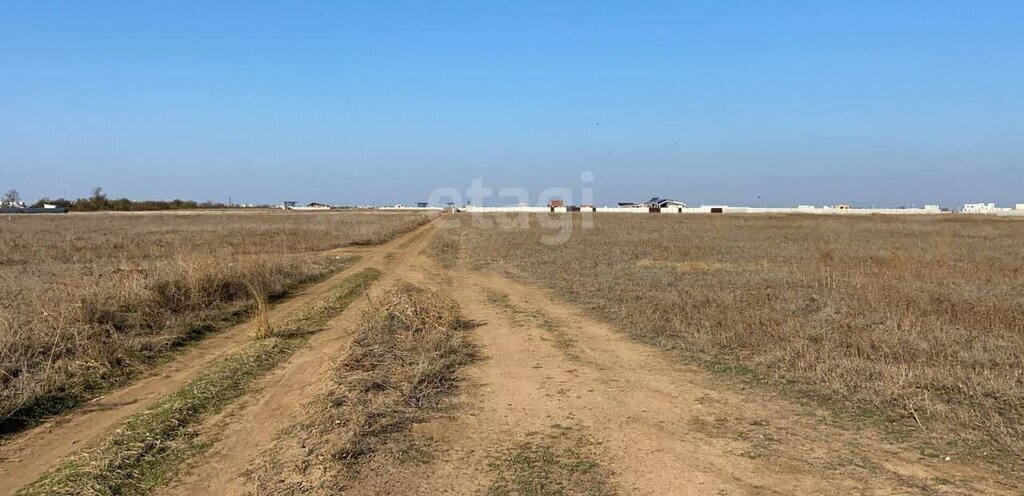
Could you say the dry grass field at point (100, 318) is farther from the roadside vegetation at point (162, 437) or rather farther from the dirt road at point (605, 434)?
the roadside vegetation at point (162, 437)

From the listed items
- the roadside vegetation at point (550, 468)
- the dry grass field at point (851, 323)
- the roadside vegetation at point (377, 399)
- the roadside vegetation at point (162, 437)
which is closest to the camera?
the roadside vegetation at point (550, 468)

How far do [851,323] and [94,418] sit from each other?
9.37 m

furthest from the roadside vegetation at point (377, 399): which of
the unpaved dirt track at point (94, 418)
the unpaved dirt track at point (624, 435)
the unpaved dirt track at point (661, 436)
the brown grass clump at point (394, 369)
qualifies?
the unpaved dirt track at point (94, 418)

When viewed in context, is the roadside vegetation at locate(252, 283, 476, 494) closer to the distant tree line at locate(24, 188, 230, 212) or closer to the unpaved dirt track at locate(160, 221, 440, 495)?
the unpaved dirt track at locate(160, 221, 440, 495)

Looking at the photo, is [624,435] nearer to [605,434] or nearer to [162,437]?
[605,434]

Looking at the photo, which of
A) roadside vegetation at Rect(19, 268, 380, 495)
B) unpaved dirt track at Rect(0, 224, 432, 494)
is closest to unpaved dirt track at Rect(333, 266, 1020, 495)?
roadside vegetation at Rect(19, 268, 380, 495)

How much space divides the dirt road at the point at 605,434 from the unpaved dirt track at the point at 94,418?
Result: 25 millimetres

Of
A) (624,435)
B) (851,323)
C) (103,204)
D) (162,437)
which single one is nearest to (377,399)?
(162,437)

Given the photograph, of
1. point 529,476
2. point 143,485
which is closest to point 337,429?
point 143,485

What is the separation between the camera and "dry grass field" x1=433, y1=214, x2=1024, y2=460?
571cm

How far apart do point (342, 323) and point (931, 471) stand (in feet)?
26.8

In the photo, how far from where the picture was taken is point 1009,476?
4.18 m

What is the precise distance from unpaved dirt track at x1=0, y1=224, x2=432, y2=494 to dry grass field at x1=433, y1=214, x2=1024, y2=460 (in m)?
5.86

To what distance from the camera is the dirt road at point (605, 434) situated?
4.23 m
